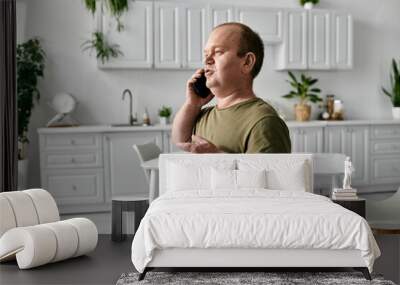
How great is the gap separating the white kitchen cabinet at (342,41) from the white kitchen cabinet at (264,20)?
2.51 feet

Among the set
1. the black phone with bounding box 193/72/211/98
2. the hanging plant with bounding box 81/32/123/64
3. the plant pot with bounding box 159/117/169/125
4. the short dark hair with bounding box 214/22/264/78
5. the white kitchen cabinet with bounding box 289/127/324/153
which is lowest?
the white kitchen cabinet with bounding box 289/127/324/153

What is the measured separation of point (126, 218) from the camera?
17.1 feet

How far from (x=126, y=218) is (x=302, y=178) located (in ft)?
4.82

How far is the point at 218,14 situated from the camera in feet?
25.5

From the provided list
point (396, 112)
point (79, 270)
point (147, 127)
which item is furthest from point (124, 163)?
point (396, 112)

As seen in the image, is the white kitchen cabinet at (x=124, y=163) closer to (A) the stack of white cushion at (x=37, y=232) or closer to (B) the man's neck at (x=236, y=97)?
(A) the stack of white cushion at (x=37, y=232)

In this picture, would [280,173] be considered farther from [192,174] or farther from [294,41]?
[294,41]

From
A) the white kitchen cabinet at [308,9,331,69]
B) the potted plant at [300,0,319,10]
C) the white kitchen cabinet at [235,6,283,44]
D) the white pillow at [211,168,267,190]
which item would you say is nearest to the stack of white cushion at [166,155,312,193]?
the white pillow at [211,168,267,190]

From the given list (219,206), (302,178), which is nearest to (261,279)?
(219,206)

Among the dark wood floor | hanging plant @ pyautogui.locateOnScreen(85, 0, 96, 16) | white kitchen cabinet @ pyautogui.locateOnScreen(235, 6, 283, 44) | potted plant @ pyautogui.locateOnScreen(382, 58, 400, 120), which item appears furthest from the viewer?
potted plant @ pyautogui.locateOnScreen(382, 58, 400, 120)

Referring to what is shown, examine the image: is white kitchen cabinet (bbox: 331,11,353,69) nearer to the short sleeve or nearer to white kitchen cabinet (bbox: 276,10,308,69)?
white kitchen cabinet (bbox: 276,10,308,69)

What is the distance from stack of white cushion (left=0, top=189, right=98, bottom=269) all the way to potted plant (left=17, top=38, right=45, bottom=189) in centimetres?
265

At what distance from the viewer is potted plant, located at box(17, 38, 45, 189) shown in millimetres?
7148

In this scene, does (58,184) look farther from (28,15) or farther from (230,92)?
(230,92)
